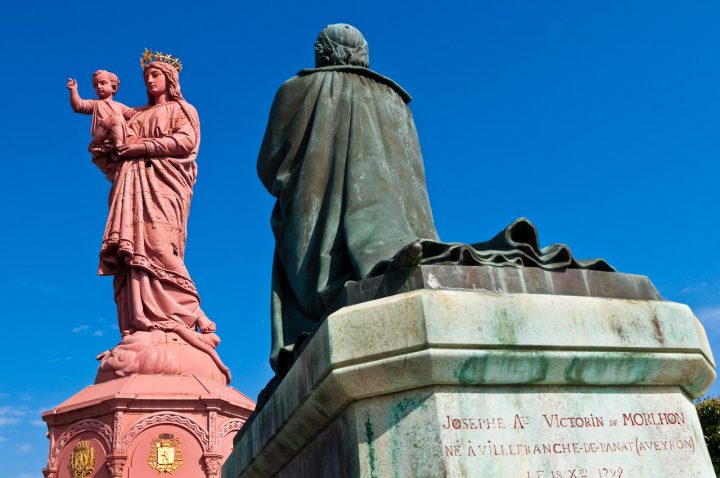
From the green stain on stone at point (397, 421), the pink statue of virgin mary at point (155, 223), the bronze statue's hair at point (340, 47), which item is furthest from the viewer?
the pink statue of virgin mary at point (155, 223)

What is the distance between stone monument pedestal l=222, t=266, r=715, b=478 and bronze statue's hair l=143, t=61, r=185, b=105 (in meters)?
13.6

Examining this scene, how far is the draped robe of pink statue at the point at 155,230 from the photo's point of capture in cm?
1366

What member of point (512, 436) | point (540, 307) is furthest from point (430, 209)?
point (512, 436)

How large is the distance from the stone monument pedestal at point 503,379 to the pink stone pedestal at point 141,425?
9.44 metres

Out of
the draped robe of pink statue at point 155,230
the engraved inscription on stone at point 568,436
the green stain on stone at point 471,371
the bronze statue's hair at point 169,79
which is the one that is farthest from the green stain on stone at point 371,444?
the bronze statue's hair at point 169,79

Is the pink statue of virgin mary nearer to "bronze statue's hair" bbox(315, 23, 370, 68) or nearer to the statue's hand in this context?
the statue's hand

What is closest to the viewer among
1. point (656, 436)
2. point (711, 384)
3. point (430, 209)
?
point (656, 436)

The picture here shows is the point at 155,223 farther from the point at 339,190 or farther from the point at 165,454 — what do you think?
the point at 339,190

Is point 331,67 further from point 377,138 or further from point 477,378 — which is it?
point 477,378

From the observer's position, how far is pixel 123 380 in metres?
12.4

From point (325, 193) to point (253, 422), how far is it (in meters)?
1.31

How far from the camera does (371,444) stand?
2.69 m

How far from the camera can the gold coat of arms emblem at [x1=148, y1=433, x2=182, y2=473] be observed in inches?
460

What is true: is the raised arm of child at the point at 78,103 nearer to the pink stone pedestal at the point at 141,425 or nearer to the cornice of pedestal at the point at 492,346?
the pink stone pedestal at the point at 141,425
